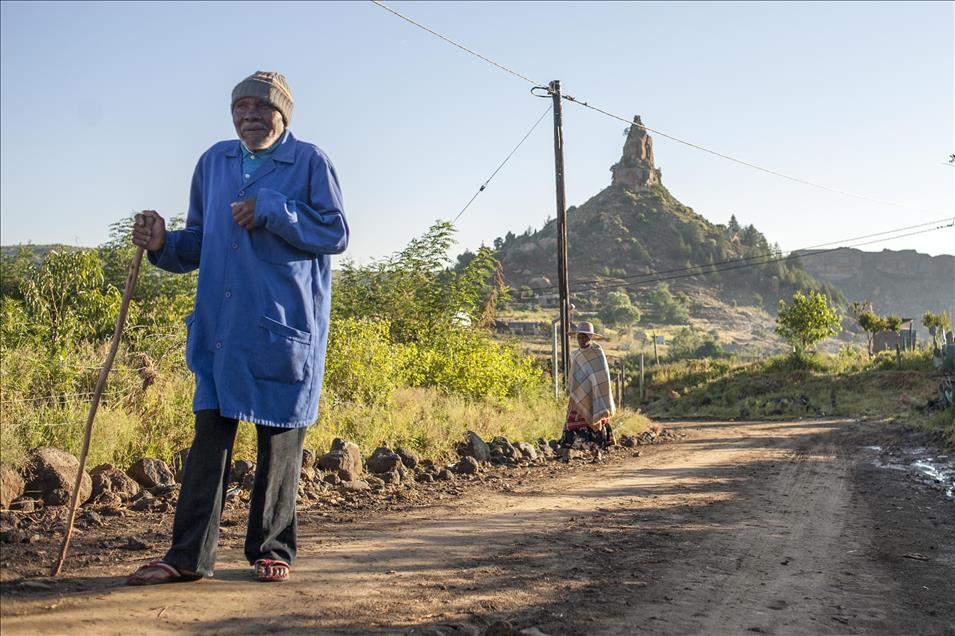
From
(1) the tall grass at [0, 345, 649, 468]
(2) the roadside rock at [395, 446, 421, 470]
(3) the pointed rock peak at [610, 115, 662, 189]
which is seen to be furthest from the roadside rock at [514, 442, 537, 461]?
(3) the pointed rock peak at [610, 115, 662, 189]

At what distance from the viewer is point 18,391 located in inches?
261

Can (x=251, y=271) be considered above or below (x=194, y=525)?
above

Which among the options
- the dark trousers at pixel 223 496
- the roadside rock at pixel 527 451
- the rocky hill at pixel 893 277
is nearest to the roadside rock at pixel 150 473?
the dark trousers at pixel 223 496

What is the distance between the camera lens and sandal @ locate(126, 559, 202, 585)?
3.68 metres

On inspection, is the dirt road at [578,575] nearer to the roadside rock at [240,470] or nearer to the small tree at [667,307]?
the roadside rock at [240,470]

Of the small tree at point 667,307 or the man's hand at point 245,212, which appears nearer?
the man's hand at point 245,212

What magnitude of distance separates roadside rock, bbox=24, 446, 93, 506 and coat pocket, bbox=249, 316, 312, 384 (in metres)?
2.23

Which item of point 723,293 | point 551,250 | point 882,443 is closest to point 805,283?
point 723,293

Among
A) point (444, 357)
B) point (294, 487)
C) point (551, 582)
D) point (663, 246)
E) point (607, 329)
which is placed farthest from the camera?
point (663, 246)

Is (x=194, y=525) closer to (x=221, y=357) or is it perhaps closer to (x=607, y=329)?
(x=221, y=357)

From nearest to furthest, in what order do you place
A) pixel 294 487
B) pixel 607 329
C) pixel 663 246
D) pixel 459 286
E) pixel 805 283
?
pixel 294 487 < pixel 459 286 < pixel 607 329 < pixel 663 246 < pixel 805 283

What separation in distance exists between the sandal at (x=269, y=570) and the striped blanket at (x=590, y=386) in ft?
29.3

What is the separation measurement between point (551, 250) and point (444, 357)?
347 feet

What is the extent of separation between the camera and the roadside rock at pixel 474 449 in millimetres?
9789
